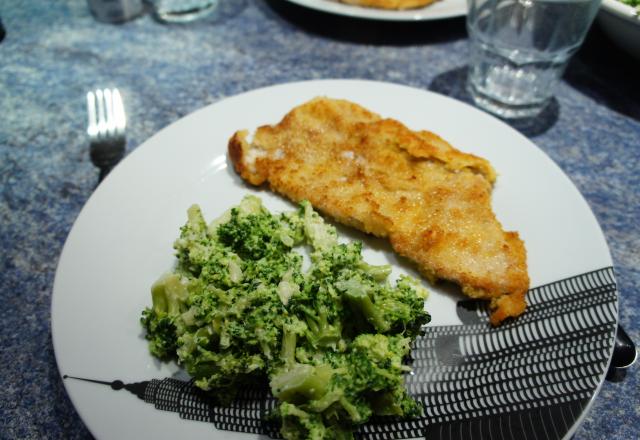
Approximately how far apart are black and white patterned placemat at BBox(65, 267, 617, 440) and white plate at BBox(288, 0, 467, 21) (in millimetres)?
2293

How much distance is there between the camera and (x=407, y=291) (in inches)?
79.1

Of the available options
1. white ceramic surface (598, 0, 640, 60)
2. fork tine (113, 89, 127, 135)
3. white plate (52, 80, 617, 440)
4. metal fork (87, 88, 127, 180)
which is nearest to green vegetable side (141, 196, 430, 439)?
white plate (52, 80, 617, 440)

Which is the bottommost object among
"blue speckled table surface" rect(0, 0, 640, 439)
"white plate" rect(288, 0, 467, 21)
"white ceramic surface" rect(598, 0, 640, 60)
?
"blue speckled table surface" rect(0, 0, 640, 439)

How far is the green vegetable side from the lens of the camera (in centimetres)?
169

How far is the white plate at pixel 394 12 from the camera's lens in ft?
11.8

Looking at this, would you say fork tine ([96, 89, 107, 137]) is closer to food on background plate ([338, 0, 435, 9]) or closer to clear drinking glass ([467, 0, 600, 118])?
food on background plate ([338, 0, 435, 9])

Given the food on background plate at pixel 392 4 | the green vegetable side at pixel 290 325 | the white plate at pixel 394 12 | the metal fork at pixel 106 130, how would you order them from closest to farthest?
1. the green vegetable side at pixel 290 325
2. the metal fork at pixel 106 130
3. the white plate at pixel 394 12
4. the food on background plate at pixel 392 4

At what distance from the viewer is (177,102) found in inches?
137

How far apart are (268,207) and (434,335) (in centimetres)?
108

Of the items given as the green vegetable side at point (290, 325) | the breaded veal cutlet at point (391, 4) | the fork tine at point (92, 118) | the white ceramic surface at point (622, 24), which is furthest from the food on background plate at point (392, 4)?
the green vegetable side at point (290, 325)

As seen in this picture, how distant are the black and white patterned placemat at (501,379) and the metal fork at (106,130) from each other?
1.48 meters

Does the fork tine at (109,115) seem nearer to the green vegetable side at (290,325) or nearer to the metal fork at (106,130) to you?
the metal fork at (106,130)

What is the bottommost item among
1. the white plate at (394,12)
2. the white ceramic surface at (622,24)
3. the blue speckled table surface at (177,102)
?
the blue speckled table surface at (177,102)

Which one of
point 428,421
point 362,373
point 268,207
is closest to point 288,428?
point 362,373
